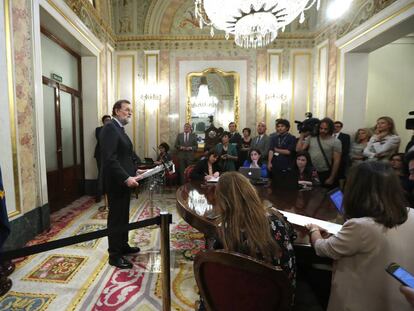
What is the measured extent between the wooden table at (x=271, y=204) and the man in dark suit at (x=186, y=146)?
325cm

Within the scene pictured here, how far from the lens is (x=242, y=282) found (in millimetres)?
868

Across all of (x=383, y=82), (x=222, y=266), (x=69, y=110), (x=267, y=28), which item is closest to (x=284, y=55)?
(x=383, y=82)

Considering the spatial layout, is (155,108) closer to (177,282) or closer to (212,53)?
(212,53)

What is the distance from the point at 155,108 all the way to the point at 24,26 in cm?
346

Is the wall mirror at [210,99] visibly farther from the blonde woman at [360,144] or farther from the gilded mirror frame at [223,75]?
the blonde woman at [360,144]

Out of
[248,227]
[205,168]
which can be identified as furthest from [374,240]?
[205,168]

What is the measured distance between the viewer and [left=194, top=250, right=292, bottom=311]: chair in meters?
0.82

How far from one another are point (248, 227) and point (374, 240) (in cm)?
52

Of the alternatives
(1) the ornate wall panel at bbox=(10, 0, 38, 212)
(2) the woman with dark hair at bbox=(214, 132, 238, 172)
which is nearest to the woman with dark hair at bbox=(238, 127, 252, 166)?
(2) the woman with dark hair at bbox=(214, 132, 238, 172)

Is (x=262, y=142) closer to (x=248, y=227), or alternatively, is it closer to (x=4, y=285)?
(x=248, y=227)

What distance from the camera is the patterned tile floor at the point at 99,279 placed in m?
1.92

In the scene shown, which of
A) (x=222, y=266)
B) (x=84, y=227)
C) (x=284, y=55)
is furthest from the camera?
(x=284, y=55)

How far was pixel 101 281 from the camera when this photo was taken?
86.8 inches

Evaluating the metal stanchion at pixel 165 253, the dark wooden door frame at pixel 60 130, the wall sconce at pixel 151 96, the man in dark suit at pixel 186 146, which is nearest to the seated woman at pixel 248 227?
the metal stanchion at pixel 165 253
